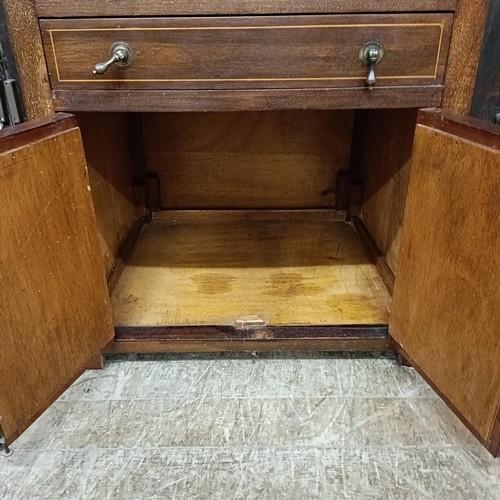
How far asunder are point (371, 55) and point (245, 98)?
0.69 feet

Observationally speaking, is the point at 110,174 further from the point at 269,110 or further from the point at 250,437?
the point at 250,437

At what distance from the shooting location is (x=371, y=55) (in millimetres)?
789

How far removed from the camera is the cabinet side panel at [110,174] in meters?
1.11

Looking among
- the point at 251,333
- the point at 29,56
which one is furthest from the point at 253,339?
the point at 29,56

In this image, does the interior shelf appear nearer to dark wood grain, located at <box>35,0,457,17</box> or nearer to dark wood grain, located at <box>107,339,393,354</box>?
dark wood grain, located at <box>107,339,393,354</box>

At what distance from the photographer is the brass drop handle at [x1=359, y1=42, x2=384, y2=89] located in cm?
79

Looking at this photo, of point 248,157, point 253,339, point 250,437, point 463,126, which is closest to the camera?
point 463,126

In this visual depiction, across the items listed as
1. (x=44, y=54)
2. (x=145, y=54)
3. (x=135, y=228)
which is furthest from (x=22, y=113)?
(x=135, y=228)

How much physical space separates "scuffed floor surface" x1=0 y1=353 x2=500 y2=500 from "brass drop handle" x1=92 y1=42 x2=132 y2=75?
0.60 metres

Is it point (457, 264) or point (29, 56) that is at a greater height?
point (29, 56)

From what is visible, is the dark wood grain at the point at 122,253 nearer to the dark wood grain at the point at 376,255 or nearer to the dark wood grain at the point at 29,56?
the dark wood grain at the point at 29,56

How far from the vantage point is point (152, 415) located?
93 cm

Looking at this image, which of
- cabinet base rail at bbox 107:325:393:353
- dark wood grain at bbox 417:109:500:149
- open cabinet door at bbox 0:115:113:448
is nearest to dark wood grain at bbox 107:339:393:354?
cabinet base rail at bbox 107:325:393:353

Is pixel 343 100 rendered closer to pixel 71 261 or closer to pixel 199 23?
pixel 199 23
